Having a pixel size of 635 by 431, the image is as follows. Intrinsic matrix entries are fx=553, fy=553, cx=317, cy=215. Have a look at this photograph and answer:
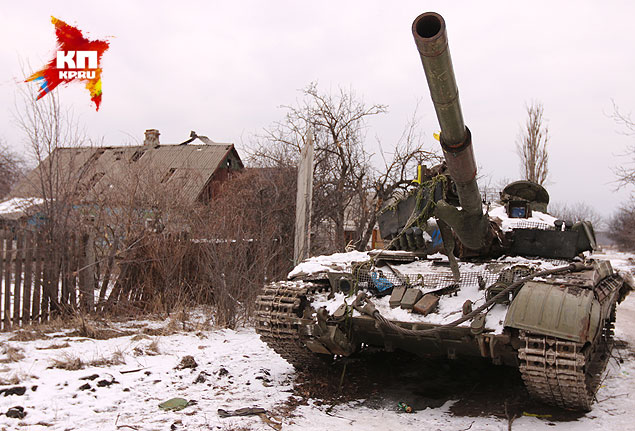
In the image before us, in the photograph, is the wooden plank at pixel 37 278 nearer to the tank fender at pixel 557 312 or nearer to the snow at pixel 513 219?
the snow at pixel 513 219

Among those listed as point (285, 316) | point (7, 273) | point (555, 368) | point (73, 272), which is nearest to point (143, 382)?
point (285, 316)

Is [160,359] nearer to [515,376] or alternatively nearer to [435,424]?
[435,424]

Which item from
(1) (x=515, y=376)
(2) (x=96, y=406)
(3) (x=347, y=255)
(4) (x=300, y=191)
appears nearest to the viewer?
(2) (x=96, y=406)

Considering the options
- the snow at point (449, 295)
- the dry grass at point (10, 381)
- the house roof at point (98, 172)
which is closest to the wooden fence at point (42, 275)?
the house roof at point (98, 172)

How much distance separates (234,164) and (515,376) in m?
17.2

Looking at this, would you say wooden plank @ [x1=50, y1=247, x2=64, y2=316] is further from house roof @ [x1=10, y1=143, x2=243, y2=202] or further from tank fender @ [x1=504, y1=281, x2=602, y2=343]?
tank fender @ [x1=504, y1=281, x2=602, y2=343]

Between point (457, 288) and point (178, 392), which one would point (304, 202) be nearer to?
point (457, 288)

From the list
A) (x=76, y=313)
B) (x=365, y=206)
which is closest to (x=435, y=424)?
(x=76, y=313)

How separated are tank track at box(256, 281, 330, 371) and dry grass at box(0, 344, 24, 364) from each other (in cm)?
268

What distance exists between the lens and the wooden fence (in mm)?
7457

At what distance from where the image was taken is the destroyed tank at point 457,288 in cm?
435

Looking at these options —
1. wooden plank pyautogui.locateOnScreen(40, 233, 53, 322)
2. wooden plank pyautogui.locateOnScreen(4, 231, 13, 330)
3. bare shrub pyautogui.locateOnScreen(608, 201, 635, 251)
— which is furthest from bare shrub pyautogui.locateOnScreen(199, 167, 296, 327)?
bare shrub pyautogui.locateOnScreen(608, 201, 635, 251)

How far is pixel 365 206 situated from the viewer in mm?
14273

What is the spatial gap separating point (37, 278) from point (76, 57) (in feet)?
12.3
